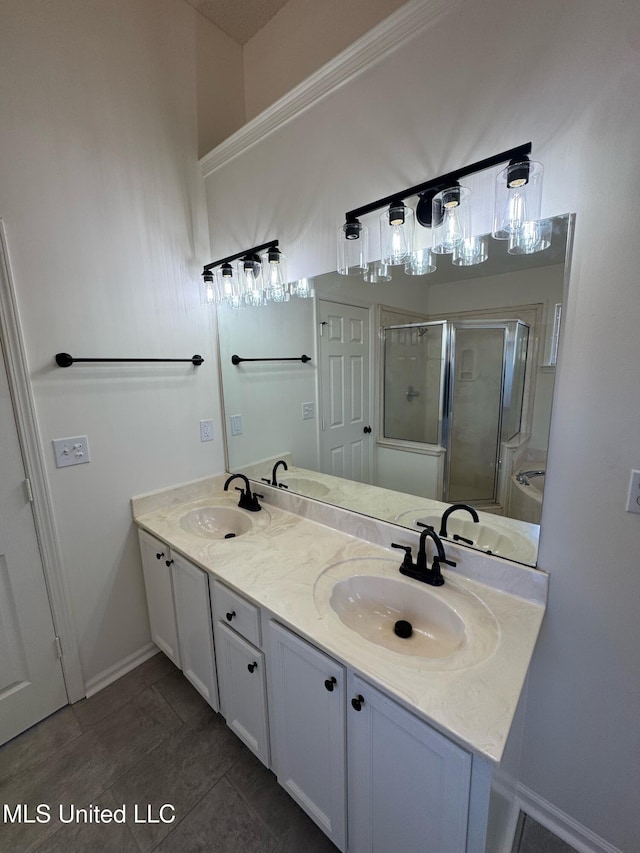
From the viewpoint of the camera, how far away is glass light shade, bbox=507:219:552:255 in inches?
37.6

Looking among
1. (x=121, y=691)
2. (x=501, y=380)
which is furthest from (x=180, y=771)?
(x=501, y=380)

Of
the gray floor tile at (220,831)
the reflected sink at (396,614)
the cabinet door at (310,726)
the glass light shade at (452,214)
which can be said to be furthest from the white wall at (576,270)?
the gray floor tile at (220,831)

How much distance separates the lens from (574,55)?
85 centimetres

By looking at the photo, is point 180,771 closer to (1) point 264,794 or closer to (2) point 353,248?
(1) point 264,794

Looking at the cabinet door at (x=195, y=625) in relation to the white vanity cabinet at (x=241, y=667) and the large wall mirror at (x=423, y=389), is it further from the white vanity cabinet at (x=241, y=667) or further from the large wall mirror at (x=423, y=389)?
the large wall mirror at (x=423, y=389)

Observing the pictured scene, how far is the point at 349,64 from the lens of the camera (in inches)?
48.2

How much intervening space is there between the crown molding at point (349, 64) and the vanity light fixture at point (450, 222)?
1.51ft

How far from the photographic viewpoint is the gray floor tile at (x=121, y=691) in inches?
62.8

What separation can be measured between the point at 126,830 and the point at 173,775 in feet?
0.61

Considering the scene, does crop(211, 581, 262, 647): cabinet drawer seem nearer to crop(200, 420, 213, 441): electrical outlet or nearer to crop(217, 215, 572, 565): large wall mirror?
crop(217, 215, 572, 565): large wall mirror

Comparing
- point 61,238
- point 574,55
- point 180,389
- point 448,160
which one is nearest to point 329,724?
point 180,389

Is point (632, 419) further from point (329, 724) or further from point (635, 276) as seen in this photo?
point (329, 724)

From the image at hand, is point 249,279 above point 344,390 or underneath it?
above

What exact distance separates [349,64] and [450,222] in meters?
0.74
